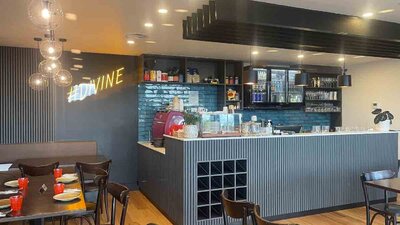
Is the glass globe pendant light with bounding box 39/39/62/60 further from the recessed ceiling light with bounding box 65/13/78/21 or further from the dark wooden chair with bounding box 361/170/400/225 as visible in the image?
the dark wooden chair with bounding box 361/170/400/225

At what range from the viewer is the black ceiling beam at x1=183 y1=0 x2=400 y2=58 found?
136 inches

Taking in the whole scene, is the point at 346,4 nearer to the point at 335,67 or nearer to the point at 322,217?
the point at 322,217

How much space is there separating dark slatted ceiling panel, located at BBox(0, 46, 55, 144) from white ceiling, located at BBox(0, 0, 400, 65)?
31 centimetres

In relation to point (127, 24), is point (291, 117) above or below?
below

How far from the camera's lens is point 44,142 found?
218 inches

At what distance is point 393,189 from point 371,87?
16.5 feet

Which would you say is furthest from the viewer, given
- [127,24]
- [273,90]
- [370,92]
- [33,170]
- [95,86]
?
[273,90]

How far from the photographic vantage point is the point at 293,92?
786 cm

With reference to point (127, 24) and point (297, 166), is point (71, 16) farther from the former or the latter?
point (297, 166)

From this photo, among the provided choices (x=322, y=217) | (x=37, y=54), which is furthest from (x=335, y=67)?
(x=37, y=54)

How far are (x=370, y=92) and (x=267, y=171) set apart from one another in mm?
4472

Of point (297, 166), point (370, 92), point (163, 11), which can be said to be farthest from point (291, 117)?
point (163, 11)

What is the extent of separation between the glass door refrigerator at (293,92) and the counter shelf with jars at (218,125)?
12.2 feet

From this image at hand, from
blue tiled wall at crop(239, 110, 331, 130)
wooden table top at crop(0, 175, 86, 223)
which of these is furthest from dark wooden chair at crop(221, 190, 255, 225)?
blue tiled wall at crop(239, 110, 331, 130)
